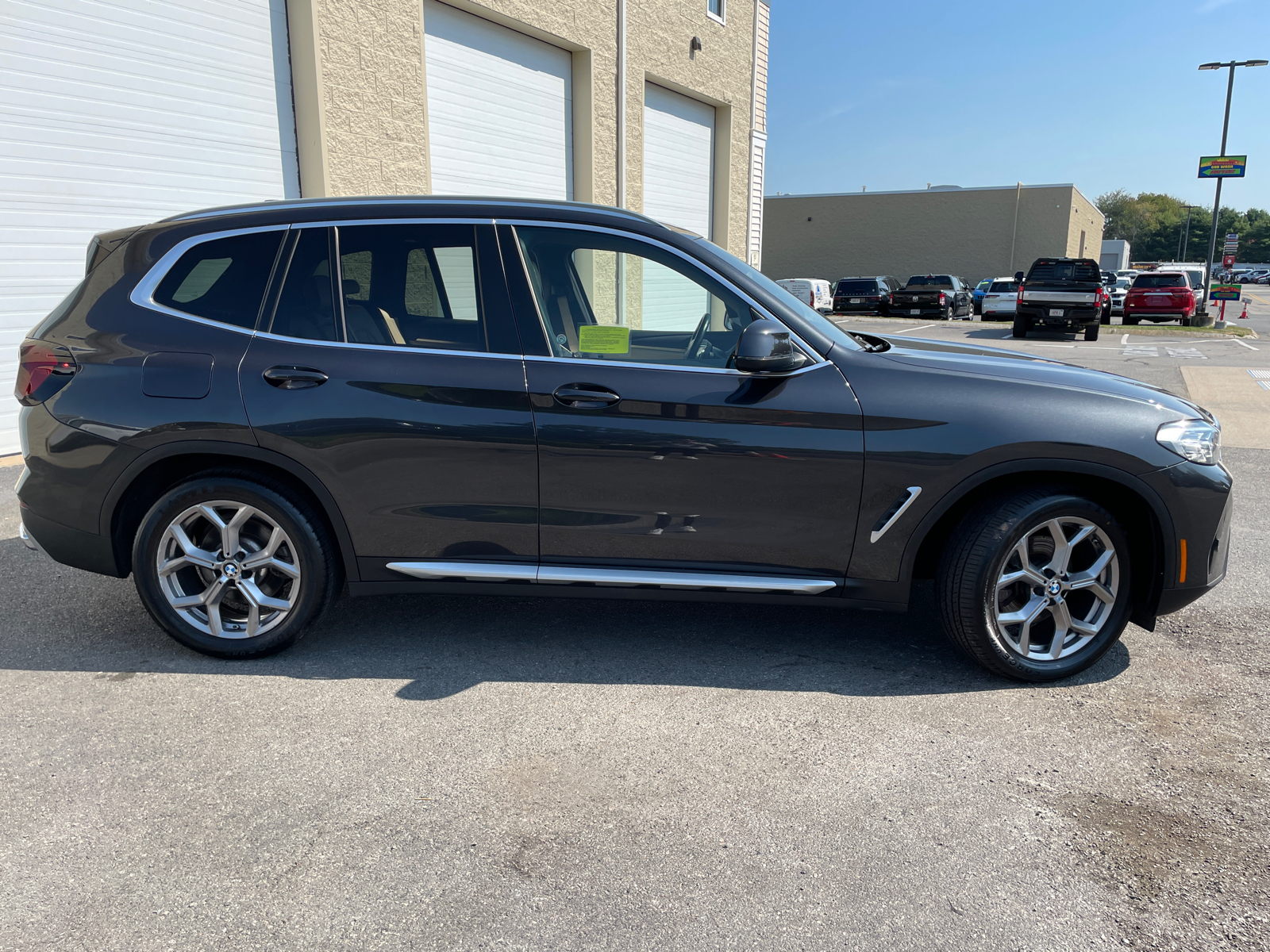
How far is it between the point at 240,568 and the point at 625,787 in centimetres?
188

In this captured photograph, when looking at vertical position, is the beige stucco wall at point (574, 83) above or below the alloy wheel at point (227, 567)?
above

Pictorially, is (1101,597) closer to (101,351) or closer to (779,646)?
(779,646)

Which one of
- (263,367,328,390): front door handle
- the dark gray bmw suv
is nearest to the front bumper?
the dark gray bmw suv

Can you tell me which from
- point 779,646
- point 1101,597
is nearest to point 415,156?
point 779,646

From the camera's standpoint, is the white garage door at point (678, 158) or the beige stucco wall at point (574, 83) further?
the white garage door at point (678, 158)

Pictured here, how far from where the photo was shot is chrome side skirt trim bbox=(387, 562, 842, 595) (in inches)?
139

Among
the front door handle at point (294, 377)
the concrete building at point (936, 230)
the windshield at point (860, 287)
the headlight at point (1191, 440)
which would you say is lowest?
the headlight at point (1191, 440)

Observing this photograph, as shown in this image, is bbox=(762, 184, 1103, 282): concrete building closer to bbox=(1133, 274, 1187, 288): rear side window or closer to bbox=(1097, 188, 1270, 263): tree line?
bbox=(1133, 274, 1187, 288): rear side window

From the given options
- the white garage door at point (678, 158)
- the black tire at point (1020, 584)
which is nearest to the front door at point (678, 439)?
the black tire at point (1020, 584)

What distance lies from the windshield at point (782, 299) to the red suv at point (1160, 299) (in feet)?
101

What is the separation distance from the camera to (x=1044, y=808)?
2.78 meters

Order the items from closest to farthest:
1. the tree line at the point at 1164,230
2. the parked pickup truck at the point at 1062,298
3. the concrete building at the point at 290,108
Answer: the concrete building at the point at 290,108 < the parked pickup truck at the point at 1062,298 < the tree line at the point at 1164,230

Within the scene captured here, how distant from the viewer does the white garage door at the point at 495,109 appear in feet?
36.1

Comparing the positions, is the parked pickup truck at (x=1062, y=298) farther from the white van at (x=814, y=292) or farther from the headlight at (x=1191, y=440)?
the headlight at (x=1191, y=440)
